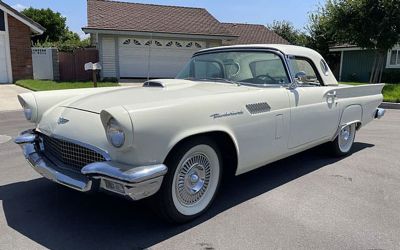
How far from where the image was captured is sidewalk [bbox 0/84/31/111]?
38.2 feet

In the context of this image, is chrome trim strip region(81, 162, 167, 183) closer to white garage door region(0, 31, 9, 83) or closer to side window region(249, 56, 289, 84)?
side window region(249, 56, 289, 84)

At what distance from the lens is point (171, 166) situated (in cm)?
325

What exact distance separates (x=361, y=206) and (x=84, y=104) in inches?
116

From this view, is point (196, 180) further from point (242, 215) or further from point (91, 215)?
point (91, 215)

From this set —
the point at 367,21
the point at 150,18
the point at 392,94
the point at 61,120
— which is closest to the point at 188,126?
the point at 61,120

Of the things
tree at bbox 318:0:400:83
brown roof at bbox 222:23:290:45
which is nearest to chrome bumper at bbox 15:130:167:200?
tree at bbox 318:0:400:83

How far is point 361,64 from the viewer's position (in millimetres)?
25422

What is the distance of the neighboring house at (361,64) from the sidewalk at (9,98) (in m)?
19.2

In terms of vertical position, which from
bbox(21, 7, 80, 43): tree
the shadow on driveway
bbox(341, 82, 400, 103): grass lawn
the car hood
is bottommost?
the shadow on driveway

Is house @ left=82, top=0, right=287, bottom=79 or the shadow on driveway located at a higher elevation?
house @ left=82, top=0, right=287, bottom=79

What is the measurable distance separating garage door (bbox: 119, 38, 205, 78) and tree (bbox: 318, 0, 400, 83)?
27.0 ft

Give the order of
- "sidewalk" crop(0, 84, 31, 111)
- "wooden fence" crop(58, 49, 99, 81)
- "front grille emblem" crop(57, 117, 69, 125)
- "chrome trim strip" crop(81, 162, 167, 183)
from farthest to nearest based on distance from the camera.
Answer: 1. "wooden fence" crop(58, 49, 99, 81)
2. "sidewalk" crop(0, 84, 31, 111)
3. "front grille emblem" crop(57, 117, 69, 125)
4. "chrome trim strip" crop(81, 162, 167, 183)

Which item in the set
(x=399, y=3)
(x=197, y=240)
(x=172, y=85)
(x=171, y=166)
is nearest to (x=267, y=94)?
(x=172, y=85)

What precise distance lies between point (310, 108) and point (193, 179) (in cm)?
190
